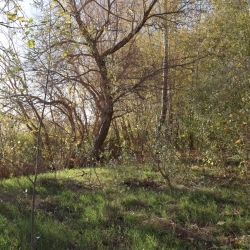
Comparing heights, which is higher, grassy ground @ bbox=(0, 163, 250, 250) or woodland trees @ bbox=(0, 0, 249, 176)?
woodland trees @ bbox=(0, 0, 249, 176)

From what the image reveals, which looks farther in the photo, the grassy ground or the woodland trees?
the woodland trees

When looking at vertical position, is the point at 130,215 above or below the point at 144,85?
below

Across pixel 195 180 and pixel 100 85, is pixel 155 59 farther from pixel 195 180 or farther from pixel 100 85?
pixel 195 180

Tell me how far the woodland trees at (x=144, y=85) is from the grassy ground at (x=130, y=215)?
0.70 m

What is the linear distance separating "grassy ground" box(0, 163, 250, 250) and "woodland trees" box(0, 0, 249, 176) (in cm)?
70

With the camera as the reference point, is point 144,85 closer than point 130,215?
No

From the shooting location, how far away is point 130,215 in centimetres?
481

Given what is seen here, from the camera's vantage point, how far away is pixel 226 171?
25.8 feet

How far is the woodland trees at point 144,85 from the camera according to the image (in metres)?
6.19

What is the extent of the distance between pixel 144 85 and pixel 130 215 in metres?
5.56

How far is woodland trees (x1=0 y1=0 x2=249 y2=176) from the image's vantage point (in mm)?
6188

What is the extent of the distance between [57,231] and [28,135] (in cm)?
695

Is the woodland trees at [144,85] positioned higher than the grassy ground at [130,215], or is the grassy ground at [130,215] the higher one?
the woodland trees at [144,85]

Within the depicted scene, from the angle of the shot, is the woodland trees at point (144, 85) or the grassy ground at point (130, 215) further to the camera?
the woodland trees at point (144, 85)
